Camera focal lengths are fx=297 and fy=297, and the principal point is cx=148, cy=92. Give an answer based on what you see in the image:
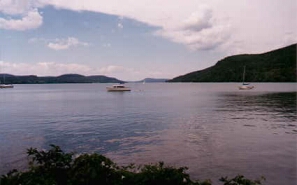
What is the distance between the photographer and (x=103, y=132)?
101ft

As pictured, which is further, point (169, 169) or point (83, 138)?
point (83, 138)

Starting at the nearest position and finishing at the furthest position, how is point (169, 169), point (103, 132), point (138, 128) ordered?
point (169, 169) < point (103, 132) < point (138, 128)

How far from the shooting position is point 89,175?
6.98m

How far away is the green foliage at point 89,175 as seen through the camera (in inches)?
270

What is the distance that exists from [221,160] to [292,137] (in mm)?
11241

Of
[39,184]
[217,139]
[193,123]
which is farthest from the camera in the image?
[193,123]

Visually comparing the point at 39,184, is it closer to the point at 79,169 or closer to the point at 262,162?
the point at 79,169

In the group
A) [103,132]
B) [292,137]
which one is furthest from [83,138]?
[292,137]

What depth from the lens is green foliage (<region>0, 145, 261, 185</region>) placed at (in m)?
6.87

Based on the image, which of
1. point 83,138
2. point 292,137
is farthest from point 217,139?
point 83,138

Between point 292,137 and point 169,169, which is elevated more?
point 169,169

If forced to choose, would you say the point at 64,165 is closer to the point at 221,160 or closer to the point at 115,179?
the point at 115,179

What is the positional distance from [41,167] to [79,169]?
1159 millimetres

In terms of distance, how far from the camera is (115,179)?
7.25 metres
